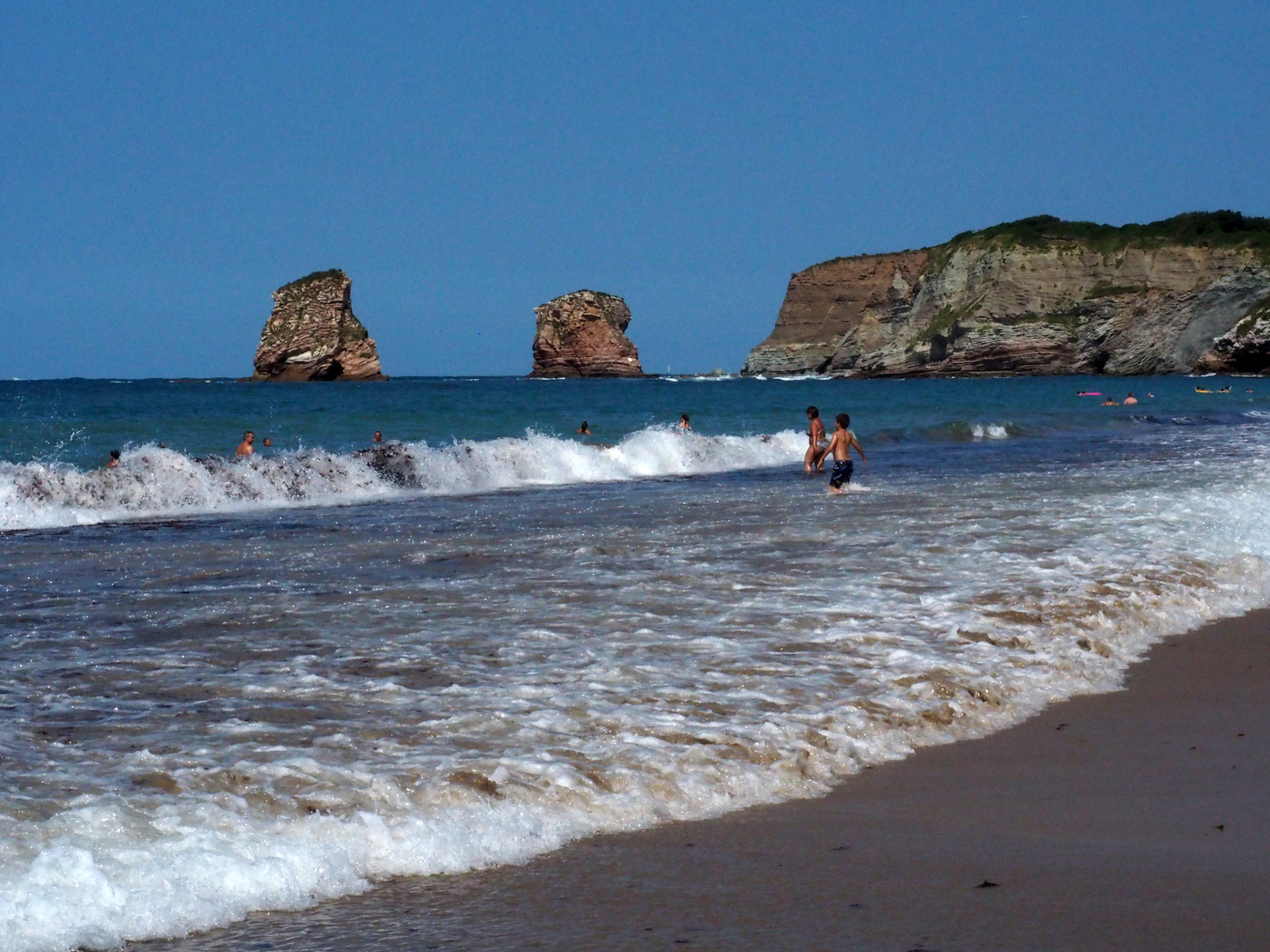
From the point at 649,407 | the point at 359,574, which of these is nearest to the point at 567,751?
the point at 359,574

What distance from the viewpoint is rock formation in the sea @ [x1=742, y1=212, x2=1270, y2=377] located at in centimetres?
9850

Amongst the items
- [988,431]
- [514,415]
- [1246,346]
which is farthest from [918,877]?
[1246,346]

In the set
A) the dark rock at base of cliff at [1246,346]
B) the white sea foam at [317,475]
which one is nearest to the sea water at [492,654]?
the white sea foam at [317,475]

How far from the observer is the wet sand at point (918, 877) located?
350cm

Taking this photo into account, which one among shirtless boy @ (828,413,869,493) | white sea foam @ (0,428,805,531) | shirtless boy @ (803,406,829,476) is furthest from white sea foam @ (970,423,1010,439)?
shirtless boy @ (828,413,869,493)

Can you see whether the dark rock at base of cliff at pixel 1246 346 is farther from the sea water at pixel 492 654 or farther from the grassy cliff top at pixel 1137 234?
the sea water at pixel 492 654

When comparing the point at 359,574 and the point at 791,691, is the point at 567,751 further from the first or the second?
the point at 359,574

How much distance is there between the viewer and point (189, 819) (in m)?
4.28

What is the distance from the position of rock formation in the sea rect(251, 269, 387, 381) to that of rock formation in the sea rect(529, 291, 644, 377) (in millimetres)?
30839

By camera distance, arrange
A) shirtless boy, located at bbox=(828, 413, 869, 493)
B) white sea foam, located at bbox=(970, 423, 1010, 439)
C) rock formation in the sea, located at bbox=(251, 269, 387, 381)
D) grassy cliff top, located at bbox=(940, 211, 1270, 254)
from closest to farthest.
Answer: shirtless boy, located at bbox=(828, 413, 869, 493) → white sea foam, located at bbox=(970, 423, 1010, 439) → grassy cliff top, located at bbox=(940, 211, 1270, 254) → rock formation in the sea, located at bbox=(251, 269, 387, 381)

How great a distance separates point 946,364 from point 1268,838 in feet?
368

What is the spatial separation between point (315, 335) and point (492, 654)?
11315 centimetres

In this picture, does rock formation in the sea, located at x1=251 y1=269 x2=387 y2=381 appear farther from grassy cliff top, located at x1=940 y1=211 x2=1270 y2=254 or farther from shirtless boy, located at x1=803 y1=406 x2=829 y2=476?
shirtless boy, located at x1=803 y1=406 x2=829 y2=476

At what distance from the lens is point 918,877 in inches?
156
